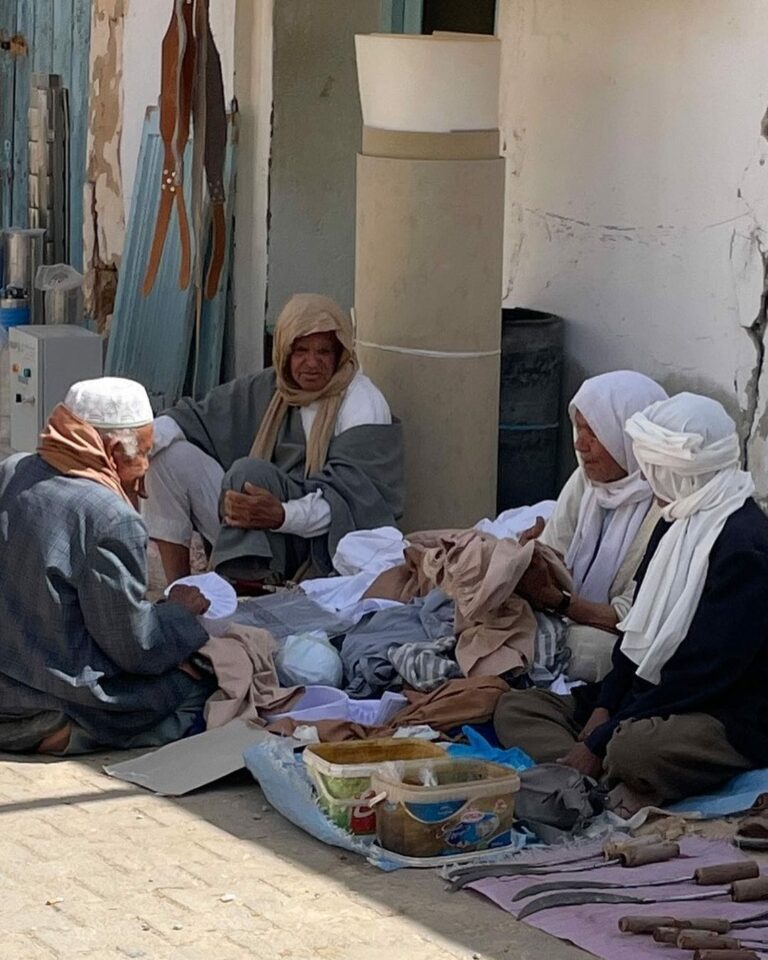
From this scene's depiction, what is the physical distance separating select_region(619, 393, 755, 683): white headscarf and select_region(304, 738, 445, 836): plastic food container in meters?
0.62

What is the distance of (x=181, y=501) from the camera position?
7.32m

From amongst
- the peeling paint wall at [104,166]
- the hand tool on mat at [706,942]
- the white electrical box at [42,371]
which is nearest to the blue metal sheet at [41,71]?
the peeling paint wall at [104,166]

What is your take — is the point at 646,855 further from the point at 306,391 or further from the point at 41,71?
the point at 41,71

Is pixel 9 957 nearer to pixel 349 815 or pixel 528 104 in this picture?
pixel 349 815

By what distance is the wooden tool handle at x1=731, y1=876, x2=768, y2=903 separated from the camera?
4.44 m

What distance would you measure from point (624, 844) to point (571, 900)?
34cm

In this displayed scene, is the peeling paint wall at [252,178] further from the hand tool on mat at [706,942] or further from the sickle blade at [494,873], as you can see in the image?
the hand tool on mat at [706,942]

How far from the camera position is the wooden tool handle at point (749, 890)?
444cm

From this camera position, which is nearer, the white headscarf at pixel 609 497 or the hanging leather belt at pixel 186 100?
the white headscarf at pixel 609 497

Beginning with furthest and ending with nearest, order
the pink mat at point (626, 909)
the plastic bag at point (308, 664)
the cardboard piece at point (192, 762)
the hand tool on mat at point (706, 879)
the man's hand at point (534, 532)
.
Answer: the man's hand at point (534, 532) → the plastic bag at point (308, 664) → the cardboard piece at point (192, 762) → the hand tool on mat at point (706, 879) → the pink mat at point (626, 909)

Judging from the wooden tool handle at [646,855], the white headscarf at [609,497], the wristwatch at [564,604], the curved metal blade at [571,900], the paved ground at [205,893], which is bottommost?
the paved ground at [205,893]

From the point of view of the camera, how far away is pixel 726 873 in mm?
4574

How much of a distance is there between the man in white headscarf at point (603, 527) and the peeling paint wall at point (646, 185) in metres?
0.93

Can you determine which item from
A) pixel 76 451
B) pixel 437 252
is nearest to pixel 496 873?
pixel 76 451
